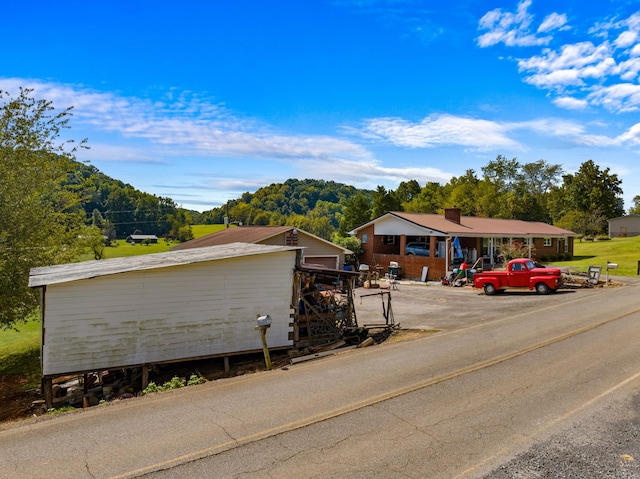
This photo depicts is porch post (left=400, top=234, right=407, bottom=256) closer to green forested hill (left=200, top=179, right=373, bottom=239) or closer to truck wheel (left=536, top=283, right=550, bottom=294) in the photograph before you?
truck wheel (left=536, top=283, right=550, bottom=294)

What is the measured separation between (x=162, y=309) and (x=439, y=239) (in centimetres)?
2550

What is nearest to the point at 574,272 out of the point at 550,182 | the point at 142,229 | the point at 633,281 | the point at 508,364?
the point at 633,281

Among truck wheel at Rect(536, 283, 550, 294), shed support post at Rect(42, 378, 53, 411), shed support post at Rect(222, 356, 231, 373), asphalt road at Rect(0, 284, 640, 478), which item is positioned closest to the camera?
asphalt road at Rect(0, 284, 640, 478)

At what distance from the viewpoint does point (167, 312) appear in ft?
38.8

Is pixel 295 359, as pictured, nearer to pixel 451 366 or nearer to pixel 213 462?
pixel 451 366

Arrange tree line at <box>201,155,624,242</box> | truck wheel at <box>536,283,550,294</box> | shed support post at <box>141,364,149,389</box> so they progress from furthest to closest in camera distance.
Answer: tree line at <box>201,155,624,242</box> → truck wheel at <box>536,283,550,294</box> → shed support post at <box>141,364,149,389</box>

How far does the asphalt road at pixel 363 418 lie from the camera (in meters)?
6.13

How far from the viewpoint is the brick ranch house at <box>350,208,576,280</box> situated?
31.5 meters

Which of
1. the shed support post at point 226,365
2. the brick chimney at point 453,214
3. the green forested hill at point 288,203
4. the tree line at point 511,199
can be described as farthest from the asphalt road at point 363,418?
the green forested hill at point 288,203

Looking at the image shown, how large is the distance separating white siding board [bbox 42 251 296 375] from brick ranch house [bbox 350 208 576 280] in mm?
20323

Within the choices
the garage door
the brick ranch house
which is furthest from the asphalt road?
the brick ranch house

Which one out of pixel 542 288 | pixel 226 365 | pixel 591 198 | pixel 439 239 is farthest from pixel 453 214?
pixel 591 198

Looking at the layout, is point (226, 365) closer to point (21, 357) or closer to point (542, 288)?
point (21, 357)

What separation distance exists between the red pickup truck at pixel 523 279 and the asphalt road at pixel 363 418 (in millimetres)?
11055
